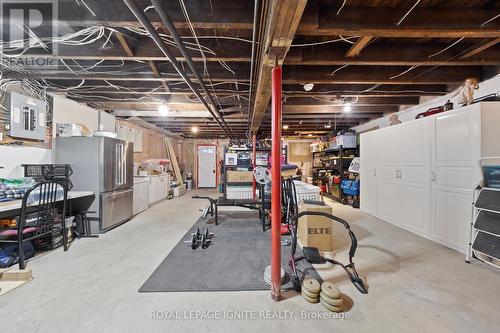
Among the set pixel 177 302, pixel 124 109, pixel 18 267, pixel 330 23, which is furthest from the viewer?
pixel 124 109

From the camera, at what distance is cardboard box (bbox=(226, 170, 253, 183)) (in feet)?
19.4

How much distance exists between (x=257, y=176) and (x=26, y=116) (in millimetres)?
3795

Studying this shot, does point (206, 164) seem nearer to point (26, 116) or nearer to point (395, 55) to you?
point (26, 116)

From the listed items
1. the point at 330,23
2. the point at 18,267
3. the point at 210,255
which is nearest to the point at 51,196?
the point at 18,267

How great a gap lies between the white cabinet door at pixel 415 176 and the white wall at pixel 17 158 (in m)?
6.42

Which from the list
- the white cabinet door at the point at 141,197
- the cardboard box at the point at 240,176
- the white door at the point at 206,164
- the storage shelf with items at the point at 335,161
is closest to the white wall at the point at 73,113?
the white cabinet door at the point at 141,197

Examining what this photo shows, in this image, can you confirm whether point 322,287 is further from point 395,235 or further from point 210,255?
point 395,235

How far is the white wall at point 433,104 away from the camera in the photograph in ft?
9.74

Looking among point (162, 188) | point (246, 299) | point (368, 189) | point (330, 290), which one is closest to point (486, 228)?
point (330, 290)

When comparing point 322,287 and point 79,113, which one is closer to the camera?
point 322,287

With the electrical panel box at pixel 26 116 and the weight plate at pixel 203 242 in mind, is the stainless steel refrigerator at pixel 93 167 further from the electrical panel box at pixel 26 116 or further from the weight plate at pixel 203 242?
the weight plate at pixel 203 242

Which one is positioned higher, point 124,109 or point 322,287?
point 124,109

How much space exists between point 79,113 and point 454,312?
6151 millimetres

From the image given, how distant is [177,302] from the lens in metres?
1.77
